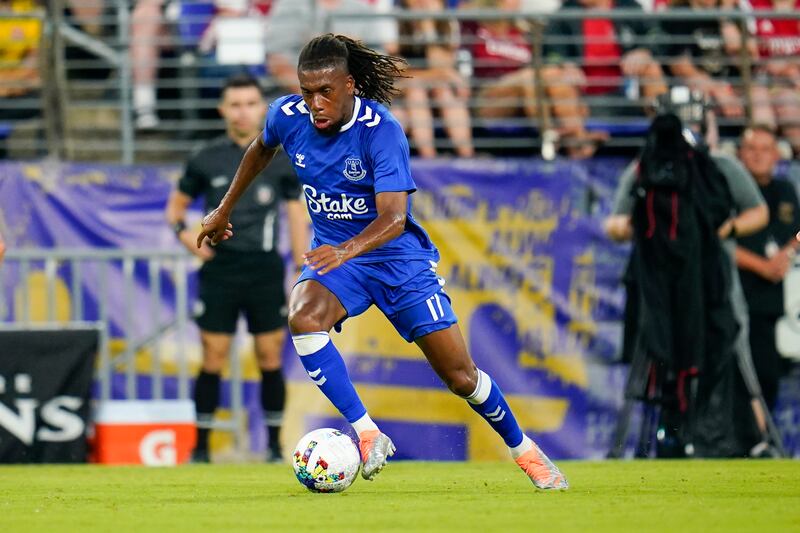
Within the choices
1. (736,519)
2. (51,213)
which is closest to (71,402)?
(51,213)

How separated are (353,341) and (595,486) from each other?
Result: 448 cm

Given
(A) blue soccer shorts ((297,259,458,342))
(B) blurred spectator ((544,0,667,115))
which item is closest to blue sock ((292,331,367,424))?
(A) blue soccer shorts ((297,259,458,342))

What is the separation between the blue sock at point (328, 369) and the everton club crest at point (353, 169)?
808 mm

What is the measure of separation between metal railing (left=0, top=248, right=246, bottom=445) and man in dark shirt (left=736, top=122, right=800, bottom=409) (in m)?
4.19

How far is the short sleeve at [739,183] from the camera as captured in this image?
35.4 feet

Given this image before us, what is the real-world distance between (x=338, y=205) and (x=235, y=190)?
25.2 inches

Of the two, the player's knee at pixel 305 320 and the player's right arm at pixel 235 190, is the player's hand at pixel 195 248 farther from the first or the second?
the player's knee at pixel 305 320

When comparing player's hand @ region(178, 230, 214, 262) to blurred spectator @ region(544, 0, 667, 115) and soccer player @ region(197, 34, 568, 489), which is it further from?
blurred spectator @ region(544, 0, 667, 115)

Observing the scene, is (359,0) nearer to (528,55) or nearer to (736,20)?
(528,55)

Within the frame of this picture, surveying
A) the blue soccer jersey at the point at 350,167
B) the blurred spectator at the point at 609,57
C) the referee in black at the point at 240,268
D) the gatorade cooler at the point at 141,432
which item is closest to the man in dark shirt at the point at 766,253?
the blurred spectator at the point at 609,57

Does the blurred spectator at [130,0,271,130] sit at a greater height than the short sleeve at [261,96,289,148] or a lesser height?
greater

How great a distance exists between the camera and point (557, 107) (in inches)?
501

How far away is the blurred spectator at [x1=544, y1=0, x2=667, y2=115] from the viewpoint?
41.8ft

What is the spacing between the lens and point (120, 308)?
11781 mm
